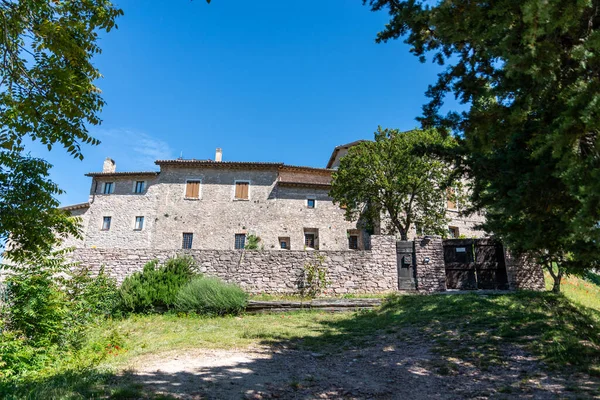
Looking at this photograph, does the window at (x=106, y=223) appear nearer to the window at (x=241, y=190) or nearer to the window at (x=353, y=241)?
the window at (x=241, y=190)

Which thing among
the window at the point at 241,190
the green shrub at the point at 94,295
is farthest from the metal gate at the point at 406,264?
the window at the point at 241,190

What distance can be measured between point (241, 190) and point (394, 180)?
40.1 feet

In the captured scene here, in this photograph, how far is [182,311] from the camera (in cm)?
1080

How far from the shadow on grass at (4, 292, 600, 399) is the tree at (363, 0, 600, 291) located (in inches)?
62.4

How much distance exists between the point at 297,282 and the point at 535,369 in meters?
9.39

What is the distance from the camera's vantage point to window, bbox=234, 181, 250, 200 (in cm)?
2602

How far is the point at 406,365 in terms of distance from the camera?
5.80 m

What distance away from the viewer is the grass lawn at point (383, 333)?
480 centimetres

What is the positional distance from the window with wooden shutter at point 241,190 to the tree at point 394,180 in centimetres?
898

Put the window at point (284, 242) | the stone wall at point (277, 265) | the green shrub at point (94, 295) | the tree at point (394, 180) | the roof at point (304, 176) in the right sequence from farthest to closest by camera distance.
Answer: the roof at point (304, 176), the window at point (284, 242), the tree at point (394, 180), the stone wall at point (277, 265), the green shrub at point (94, 295)

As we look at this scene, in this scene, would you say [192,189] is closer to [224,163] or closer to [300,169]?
[224,163]

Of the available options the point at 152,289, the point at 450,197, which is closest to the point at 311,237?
the point at 450,197

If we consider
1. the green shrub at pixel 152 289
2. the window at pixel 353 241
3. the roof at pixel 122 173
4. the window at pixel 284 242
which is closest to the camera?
the green shrub at pixel 152 289

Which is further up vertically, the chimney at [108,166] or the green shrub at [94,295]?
the chimney at [108,166]
